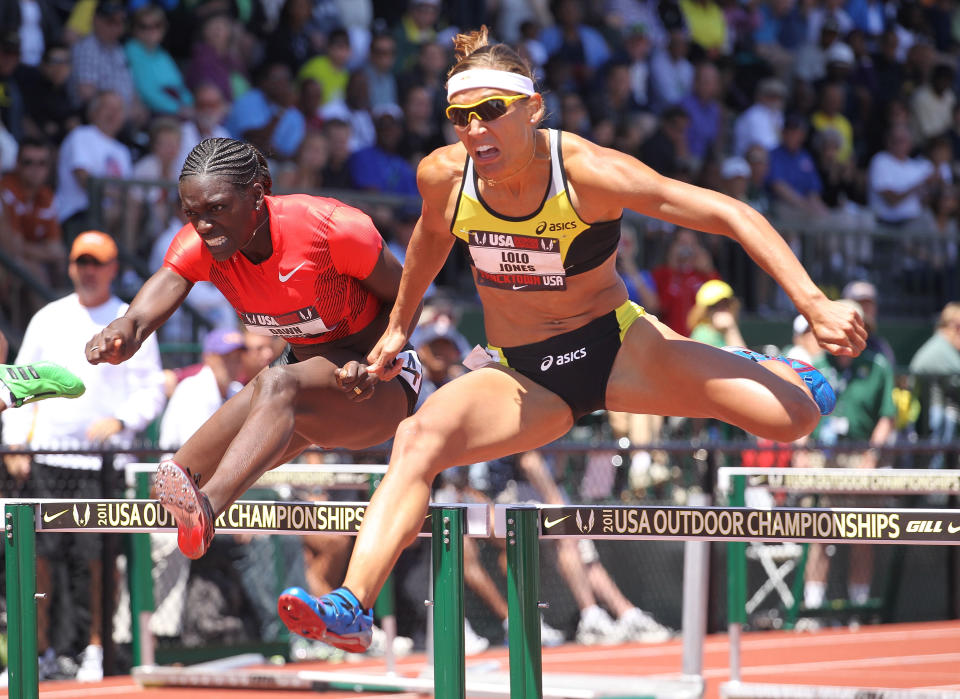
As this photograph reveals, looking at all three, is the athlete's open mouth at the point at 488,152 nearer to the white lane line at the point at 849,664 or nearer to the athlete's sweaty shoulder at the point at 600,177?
the athlete's sweaty shoulder at the point at 600,177

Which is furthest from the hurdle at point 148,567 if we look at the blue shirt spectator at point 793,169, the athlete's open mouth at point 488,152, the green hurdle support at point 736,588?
the blue shirt spectator at point 793,169

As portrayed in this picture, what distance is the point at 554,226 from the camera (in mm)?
4824

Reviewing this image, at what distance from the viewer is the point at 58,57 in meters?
10.7

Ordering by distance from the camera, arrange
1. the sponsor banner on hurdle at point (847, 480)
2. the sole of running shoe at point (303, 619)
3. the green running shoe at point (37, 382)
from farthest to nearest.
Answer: the sponsor banner on hurdle at point (847, 480)
the green running shoe at point (37, 382)
the sole of running shoe at point (303, 619)

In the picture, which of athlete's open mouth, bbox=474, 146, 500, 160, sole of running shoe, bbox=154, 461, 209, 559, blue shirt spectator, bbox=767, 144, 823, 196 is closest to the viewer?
sole of running shoe, bbox=154, 461, 209, 559

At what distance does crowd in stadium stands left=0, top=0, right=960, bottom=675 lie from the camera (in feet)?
33.9

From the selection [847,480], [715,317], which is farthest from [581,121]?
[847,480]

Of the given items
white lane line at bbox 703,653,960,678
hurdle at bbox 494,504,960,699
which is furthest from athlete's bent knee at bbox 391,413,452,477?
white lane line at bbox 703,653,960,678

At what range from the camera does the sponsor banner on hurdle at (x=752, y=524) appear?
177 inches

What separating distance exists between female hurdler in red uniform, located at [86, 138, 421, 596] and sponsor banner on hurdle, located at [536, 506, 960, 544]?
0.86m

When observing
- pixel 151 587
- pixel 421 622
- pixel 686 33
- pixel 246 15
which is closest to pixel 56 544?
pixel 151 587

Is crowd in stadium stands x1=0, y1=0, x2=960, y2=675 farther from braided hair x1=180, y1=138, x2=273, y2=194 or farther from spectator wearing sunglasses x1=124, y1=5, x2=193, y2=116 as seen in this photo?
braided hair x1=180, y1=138, x2=273, y2=194

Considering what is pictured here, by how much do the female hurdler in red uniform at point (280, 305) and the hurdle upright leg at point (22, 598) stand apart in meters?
0.57

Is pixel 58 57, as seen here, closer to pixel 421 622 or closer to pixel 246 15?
pixel 246 15
